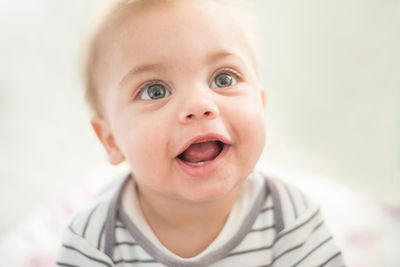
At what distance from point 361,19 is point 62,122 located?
105 centimetres

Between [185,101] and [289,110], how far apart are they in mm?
909

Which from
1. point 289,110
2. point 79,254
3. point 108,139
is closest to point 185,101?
point 108,139

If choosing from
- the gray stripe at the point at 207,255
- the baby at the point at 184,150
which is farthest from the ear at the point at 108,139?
the gray stripe at the point at 207,255

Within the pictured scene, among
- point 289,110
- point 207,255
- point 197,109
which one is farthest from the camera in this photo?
point 289,110

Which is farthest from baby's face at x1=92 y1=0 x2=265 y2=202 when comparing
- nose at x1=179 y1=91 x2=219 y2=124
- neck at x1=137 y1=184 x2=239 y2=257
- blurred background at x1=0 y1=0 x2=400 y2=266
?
blurred background at x1=0 y1=0 x2=400 y2=266

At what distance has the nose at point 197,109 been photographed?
0.66 metres

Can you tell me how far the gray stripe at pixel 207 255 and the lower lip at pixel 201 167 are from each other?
188 millimetres

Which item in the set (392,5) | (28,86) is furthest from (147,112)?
(28,86)

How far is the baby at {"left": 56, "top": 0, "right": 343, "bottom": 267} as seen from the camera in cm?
69

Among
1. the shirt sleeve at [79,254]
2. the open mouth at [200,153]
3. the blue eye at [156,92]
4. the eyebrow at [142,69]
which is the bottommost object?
the shirt sleeve at [79,254]

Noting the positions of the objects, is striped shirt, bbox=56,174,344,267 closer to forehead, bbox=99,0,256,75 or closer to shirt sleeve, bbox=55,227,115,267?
shirt sleeve, bbox=55,227,115,267

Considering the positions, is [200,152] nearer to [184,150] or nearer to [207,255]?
[184,150]

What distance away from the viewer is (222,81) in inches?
29.2

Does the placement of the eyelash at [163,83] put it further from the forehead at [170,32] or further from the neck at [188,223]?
the neck at [188,223]
